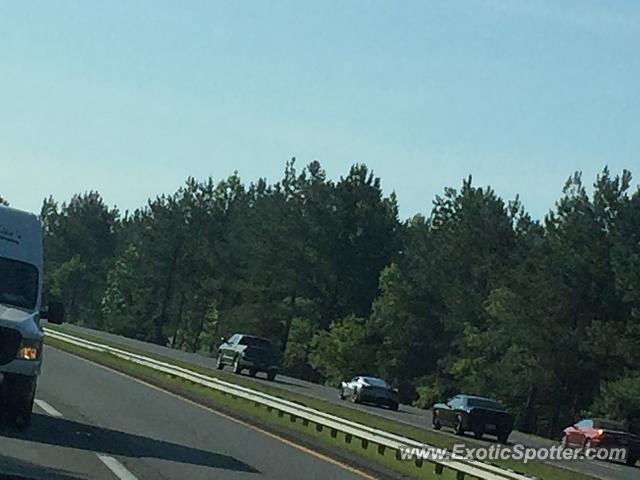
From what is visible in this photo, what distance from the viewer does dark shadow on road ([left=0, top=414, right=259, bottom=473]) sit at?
17.5m

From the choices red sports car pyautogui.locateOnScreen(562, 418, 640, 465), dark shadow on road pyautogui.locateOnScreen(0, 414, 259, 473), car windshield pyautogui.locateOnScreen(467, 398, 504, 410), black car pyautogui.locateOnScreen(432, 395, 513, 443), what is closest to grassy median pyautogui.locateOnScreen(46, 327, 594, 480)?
black car pyautogui.locateOnScreen(432, 395, 513, 443)

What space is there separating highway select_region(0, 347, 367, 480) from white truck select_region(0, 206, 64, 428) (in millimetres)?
562

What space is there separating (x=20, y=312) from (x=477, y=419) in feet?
72.0

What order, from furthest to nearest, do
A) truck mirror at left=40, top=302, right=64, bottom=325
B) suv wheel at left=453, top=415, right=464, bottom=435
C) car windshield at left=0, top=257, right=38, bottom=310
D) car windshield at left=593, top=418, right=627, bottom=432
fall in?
car windshield at left=593, top=418, right=627, bottom=432 < suv wheel at left=453, top=415, right=464, bottom=435 < car windshield at left=0, top=257, right=38, bottom=310 < truck mirror at left=40, top=302, right=64, bottom=325

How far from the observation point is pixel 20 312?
17938mm

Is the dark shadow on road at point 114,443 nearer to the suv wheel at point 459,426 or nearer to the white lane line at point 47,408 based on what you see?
the white lane line at point 47,408

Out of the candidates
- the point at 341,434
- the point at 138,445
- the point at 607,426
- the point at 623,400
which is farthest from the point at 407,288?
the point at 138,445

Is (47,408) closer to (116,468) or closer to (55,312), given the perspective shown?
(55,312)

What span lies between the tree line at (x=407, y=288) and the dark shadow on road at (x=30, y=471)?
50.7 metres

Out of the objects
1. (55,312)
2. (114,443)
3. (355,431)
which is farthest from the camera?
(355,431)

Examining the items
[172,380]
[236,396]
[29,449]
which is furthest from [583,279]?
[29,449]

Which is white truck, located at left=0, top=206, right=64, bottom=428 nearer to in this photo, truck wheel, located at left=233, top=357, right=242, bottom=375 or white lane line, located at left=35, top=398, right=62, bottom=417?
white lane line, located at left=35, top=398, right=62, bottom=417

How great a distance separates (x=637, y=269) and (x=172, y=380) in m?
30.1

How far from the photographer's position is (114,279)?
499 feet
